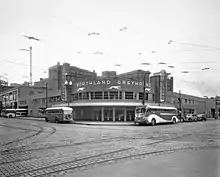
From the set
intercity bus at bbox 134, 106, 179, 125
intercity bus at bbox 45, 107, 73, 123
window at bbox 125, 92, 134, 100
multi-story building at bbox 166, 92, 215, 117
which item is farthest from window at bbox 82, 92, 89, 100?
multi-story building at bbox 166, 92, 215, 117

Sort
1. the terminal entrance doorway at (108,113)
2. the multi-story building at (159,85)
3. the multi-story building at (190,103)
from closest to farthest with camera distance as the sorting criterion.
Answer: the terminal entrance doorway at (108,113) < the multi-story building at (159,85) < the multi-story building at (190,103)

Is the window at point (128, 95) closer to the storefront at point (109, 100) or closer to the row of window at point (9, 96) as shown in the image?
the storefront at point (109, 100)

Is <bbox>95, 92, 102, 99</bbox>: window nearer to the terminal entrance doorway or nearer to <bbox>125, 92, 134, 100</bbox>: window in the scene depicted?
the terminal entrance doorway

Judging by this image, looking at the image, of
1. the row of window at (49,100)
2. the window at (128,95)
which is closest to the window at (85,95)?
the window at (128,95)

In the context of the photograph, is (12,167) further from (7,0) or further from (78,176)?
(7,0)

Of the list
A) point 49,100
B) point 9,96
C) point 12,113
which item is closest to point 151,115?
point 49,100

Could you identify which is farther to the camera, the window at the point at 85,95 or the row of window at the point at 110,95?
the window at the point at 85,95

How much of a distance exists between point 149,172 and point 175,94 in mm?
55427

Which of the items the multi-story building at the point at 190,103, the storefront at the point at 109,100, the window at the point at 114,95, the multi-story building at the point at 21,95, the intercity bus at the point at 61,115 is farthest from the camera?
the multi-story building at the point at 21,95

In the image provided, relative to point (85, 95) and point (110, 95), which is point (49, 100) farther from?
point (110, 95)

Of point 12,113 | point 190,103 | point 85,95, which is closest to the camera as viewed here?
point 85,95

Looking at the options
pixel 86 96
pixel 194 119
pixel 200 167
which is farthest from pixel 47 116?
pixel 200 167

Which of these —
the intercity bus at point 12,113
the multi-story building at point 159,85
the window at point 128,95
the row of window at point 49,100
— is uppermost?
the multi-story building at point 159,85

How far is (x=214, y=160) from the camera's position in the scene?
711 cm
